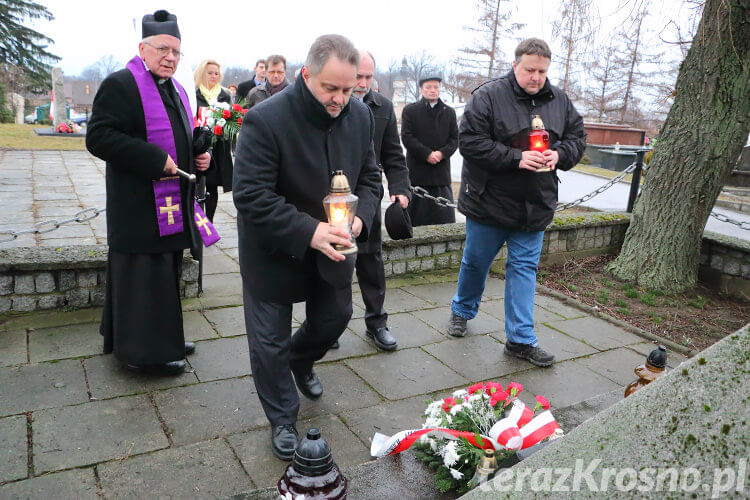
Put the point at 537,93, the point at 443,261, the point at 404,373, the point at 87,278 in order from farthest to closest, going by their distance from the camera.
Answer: the point at 443,261 → the point at 87,278 → the point at 537,93 → the point at 404,373

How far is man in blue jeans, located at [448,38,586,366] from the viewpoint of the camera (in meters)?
4.19

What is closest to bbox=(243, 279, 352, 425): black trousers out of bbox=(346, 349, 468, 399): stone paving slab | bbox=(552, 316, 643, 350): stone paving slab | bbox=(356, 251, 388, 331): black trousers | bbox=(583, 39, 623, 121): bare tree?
bbox=(346, 349, 468, 399): stone paving slab

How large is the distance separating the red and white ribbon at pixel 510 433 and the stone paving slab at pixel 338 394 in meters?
0.88

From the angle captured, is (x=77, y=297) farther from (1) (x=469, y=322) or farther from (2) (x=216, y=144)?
(1) (x=469, y=322)

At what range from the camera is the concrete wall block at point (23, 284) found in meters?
4.43

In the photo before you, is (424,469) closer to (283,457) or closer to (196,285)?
(283,457)

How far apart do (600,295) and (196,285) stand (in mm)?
3850

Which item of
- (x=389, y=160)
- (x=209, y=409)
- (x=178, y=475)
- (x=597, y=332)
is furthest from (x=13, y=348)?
(x=597, y=332)

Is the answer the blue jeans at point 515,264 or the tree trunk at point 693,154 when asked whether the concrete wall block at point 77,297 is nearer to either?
the blue jeans at point 515,264

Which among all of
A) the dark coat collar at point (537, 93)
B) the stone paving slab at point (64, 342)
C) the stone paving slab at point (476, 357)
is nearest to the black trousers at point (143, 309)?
the stone paving slab at point (64, 342)

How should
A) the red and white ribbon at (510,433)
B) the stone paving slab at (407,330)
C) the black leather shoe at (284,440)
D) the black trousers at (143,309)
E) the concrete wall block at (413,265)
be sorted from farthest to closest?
1. the concrete wall block at (413,265)
2. the stone paving slab at (407,330)
3. the black trousers at (143,309)
4. the black leather shoe at (284,440)
5. the red and white ribbon at (510,433)

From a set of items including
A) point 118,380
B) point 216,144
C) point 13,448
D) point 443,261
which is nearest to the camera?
point 13,448

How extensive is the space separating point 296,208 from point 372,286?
1765mm

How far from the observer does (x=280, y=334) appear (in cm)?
308
